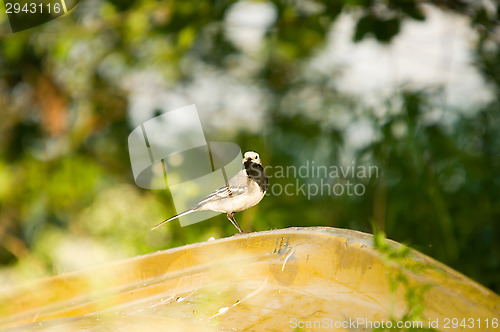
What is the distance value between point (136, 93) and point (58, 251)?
17.6 inches

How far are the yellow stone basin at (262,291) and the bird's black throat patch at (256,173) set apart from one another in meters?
0.07

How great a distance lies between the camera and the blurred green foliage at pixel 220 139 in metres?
0.96

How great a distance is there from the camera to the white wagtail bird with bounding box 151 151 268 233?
0.58 meters

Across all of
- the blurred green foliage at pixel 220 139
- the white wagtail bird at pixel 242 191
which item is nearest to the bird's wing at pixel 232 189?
the white wagtail bird at pixel 242 191

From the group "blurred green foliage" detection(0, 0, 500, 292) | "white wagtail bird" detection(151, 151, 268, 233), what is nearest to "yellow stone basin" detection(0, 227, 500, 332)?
"white wagtail bird" detection(151, 151, 268, 233)

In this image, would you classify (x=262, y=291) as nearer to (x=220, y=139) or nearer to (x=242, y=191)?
(x=242, y=191)

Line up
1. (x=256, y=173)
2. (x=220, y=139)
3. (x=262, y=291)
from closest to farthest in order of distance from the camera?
(x=262, y=291) → (x=256, y=173) → (x=220, y=139)

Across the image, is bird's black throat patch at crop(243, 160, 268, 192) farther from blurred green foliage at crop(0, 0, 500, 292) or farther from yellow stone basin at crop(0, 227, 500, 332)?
blurred green foliage at crop(0, 0, 500, 292)

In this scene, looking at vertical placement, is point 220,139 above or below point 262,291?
below

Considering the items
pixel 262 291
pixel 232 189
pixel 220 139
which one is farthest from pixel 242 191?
pixel 220 139

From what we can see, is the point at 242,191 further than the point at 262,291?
Yes

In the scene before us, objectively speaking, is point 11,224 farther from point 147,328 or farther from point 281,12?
point 147,328

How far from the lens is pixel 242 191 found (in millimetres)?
594

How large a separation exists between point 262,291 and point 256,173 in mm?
157
